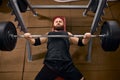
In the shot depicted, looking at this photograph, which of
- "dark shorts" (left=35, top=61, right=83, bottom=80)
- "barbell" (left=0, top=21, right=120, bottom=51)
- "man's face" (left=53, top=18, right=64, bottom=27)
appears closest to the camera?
"barbell" (left=0, top=21, right=120, bottom=51)

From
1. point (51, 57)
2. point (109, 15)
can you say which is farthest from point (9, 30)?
point (109, 15)

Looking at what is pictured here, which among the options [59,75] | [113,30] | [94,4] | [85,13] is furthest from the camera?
[85,13]

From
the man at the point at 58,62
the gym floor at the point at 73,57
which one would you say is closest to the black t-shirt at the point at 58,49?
the man at the point at 58,62

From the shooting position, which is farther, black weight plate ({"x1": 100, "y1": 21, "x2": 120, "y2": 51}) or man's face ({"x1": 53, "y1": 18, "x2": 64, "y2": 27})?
man's face ({"x1": 53, "y1": 18, "x2": 64, "y2": 27})

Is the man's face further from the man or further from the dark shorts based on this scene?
the dark shorts

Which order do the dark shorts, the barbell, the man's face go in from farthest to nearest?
the man's face
the dark shorts
the barbell

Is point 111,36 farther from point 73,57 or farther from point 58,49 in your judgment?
point 73,57

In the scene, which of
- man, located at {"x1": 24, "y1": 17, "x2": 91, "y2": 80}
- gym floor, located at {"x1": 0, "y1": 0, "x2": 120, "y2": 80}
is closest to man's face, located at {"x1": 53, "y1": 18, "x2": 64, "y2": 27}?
man, located at {"x1": 24, "y1": 17, "x2": 91, "y2": 80}

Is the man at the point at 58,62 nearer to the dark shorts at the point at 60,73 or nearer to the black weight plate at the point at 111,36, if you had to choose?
the dark shorts at the point at 60,73

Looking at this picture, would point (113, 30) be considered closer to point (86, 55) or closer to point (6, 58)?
point (86, 55)

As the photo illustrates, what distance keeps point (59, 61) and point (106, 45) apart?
348 millimetres

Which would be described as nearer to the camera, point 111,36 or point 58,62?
point 111,36

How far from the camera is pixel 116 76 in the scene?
183cm

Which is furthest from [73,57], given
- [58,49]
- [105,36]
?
[105,36]
